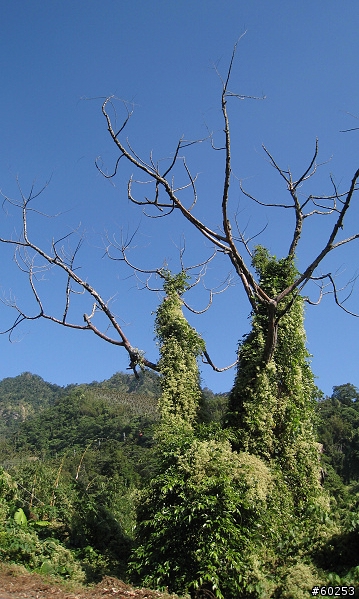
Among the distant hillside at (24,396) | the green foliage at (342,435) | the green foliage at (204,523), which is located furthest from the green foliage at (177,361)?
the distant hillside at (24,396)

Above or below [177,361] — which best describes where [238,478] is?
below

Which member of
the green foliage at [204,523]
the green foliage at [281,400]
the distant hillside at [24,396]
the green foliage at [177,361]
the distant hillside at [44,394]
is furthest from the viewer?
the distant hillside at [24,396]

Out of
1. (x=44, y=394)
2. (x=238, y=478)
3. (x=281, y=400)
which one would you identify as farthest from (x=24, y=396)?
(x=238, y=478)

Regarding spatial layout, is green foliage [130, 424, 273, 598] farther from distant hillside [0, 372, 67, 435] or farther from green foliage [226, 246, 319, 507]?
distant hillside [0, 372, 67, 435]

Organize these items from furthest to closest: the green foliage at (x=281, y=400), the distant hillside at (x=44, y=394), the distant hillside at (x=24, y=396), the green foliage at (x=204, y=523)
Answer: the distant hillside at (x=24, y=396), the distant hillside at (x=44, y=394), the green foliage at (x=281, y=400), the green foliage at (x=204, y=523)

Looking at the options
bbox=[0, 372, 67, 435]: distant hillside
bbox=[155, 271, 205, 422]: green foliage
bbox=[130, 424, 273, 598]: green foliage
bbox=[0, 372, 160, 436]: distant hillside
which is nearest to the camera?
bbox=[130, 424, 273, 598]: green foliage

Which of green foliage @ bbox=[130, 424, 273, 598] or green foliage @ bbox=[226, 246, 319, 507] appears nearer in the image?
green foliage @ bbox=[130, 424, 273, 598]

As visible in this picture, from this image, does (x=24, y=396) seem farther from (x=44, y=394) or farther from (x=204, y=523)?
(x=204, y=523)

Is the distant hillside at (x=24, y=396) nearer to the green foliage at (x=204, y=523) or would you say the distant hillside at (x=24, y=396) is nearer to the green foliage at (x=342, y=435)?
the green foliage at (x=342, y=435)

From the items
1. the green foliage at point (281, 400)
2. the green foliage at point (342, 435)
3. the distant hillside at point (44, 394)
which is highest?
the distant hillside at point (44, 394)

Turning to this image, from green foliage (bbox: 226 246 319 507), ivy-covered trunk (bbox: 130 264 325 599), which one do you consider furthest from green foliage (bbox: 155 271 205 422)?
green foliage (bbox: 226 246 319 507)

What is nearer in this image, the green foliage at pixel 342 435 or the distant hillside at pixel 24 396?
the green foliage at pixel 342 435

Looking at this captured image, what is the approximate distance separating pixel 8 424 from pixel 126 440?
66573mm

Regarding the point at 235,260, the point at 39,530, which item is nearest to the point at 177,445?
the point at 235,260
